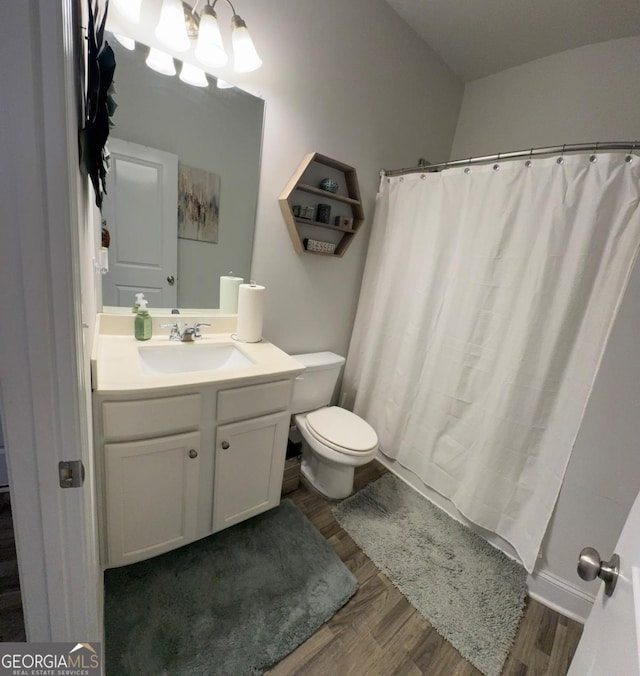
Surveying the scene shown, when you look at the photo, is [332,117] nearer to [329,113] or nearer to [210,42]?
[329,113]

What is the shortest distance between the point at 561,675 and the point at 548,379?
3.46ft

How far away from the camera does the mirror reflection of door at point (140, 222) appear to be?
4.09 feet

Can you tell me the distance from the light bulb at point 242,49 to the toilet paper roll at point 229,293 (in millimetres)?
908

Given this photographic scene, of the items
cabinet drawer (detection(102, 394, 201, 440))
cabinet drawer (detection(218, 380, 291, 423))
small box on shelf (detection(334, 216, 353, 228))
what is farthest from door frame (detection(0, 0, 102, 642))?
small box on shelf (detection(334, 216, 353, 228))

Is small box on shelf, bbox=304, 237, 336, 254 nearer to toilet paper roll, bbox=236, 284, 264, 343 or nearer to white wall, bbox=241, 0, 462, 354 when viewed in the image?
white wall, bbox=241, 0, 462, 354

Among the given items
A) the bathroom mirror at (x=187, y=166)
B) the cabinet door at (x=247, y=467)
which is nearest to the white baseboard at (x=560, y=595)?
the cabinet door at (x=247, y=467)

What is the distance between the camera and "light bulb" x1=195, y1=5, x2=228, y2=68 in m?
1.16

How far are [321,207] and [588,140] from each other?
1.59 metres

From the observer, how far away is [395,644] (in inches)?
43.2

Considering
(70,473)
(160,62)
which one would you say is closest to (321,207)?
(160,62)

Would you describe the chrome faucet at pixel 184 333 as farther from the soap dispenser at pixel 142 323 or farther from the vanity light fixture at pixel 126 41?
the vanity light fixture at pixel 126 41

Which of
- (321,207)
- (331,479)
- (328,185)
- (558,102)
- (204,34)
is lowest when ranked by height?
(331,479)

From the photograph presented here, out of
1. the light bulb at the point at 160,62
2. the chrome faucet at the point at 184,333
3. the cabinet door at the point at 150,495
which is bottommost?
the cabinet door at the point at 150,495

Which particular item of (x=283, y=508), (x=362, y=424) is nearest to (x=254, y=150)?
(x=362, y=424)
